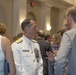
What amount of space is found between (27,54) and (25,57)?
57mm

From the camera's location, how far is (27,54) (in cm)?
354

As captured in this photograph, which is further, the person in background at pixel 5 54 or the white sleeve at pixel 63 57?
the person in background at pixel 5 54

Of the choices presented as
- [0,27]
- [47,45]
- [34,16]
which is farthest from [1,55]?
[34,16]

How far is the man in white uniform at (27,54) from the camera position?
3.47m

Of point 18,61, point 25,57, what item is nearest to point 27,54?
point 25,57

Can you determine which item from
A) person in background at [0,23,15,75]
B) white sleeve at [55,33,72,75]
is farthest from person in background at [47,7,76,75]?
person in background at [0,23,15,75]

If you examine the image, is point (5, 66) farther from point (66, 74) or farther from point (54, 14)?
point (54, 14)

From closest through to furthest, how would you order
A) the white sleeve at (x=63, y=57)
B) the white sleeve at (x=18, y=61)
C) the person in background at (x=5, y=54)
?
the white sleeve at (x=63, y=57)
the person in background at (x=5, y=54)
the white sleeve at (x=18, y=61)

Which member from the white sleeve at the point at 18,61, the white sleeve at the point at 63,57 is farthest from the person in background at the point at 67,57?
the white sleeve at the point at 18,61

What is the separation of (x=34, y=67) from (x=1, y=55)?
0.80 metres

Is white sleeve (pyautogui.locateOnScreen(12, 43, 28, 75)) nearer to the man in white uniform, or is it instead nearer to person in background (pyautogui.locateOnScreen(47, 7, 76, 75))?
the man in white uniform

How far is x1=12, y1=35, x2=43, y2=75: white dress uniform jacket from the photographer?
346 centimetres

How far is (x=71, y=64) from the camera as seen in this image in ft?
8.10

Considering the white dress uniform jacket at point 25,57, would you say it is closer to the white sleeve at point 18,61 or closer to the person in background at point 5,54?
the white sleeve at point 18,61
